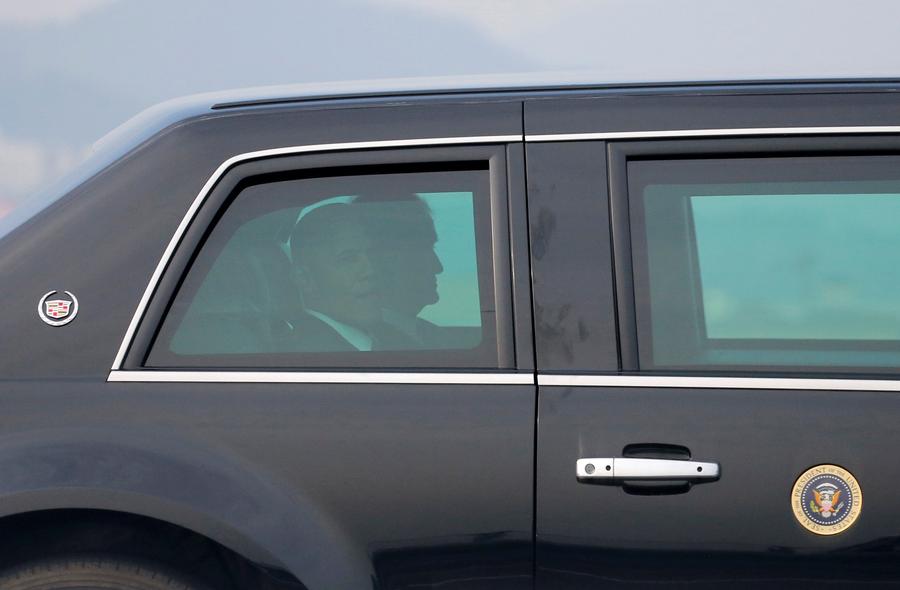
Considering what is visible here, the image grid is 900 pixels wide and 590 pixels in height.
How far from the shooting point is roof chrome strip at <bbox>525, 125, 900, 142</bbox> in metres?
1.81

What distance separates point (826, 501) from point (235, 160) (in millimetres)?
1145

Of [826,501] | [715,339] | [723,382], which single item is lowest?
[826,501]

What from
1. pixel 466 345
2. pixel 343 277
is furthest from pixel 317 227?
pixel 466 345

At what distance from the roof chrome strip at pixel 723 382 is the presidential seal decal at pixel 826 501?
0.15 meters

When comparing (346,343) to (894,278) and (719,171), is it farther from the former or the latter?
(894,278)

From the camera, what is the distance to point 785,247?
1.83 meters

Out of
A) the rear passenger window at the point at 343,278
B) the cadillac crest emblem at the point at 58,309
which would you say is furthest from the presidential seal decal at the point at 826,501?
the cadillac crest emblem at the point at 58,309

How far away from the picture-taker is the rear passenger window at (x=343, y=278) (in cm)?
181

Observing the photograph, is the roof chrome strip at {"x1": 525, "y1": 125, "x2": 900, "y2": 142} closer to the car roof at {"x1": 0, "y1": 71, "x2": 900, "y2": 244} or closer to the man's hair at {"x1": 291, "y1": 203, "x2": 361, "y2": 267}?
the car roof at {"x1": 0, "y1": 71, "x2": 900, "y2": 244}

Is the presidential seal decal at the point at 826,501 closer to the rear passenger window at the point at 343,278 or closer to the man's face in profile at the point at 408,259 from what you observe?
the rear passenger window at the point at 343,278

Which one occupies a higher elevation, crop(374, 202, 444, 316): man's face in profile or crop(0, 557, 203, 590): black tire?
crop(374, 202, 444, 316): man's face in profile

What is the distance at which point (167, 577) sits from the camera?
1.74 metres

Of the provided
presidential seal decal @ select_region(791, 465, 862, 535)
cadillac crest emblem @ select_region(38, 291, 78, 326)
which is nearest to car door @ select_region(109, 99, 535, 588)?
cadillac crest emblem @ select_region(38, 291, 78, 326)

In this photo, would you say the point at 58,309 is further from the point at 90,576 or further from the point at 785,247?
the point at 785,247
